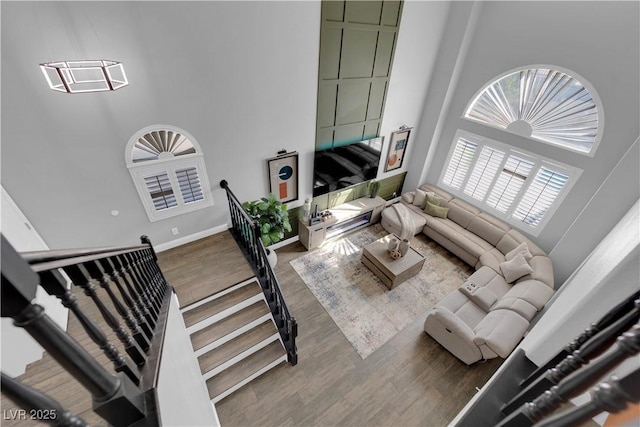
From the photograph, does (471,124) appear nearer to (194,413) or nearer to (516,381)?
(516,381)

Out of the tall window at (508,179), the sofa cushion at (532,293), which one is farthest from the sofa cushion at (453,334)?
the tall window at (508,179)

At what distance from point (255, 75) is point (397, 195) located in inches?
189

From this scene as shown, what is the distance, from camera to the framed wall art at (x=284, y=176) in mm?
4348

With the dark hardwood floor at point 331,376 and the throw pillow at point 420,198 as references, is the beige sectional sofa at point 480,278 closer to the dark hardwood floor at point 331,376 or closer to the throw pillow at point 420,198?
the throw pillow at point 420,198

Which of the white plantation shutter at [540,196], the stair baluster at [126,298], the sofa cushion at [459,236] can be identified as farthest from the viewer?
the sofa cushion at [459,236]

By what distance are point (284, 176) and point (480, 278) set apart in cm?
381

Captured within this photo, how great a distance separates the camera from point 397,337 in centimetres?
400

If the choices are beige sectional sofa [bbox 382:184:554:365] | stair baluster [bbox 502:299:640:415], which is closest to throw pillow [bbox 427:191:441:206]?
beige sectional sofa [bbox 382:184:554:365]

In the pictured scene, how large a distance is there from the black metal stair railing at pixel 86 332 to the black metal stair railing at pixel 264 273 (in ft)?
4.74

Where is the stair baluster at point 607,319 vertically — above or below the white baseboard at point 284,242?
above

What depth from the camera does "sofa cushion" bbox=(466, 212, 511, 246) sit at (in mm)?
5219

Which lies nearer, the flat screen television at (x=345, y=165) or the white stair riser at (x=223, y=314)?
the white stair riser at (x=223, y=314)

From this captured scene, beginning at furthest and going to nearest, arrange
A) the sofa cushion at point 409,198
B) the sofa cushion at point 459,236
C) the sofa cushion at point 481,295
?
1. the sofa cushion at point 409,198
2. the sofa cushion at point 459,236
3. the sofa cushion at point 481,295

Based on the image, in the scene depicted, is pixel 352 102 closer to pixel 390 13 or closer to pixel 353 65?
pixel 353 65
